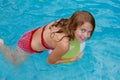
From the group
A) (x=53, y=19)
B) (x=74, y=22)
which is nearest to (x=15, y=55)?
(x=74, y=22)

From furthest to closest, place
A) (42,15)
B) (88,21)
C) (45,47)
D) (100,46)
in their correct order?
(42,15)
(100,46)
(45,47)
(88,21)

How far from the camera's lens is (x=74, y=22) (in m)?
3.44

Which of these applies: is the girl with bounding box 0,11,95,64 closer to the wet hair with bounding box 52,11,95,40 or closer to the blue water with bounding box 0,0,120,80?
the wet hair with bounding box 52,11,95,40

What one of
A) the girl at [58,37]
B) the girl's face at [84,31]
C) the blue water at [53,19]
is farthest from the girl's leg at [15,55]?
the girl's face at [84,31]

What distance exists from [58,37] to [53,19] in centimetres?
Answer: 200

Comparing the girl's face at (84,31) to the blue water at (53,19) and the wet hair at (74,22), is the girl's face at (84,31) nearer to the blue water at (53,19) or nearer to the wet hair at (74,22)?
the wet hair at (74,22)

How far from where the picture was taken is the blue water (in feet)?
15.2

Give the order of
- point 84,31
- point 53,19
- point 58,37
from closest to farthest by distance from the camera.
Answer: point 84,31 < point 58,37 < point 53,19

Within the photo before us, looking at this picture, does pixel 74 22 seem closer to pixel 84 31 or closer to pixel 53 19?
pixel 84 31

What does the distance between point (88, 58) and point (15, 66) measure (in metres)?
1.23

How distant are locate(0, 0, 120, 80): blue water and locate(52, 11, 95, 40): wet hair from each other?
3.96 ft

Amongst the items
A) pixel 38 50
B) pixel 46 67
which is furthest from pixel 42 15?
pixel 38 50

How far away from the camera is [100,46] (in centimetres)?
505

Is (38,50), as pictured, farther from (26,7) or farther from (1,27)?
(26,7)
